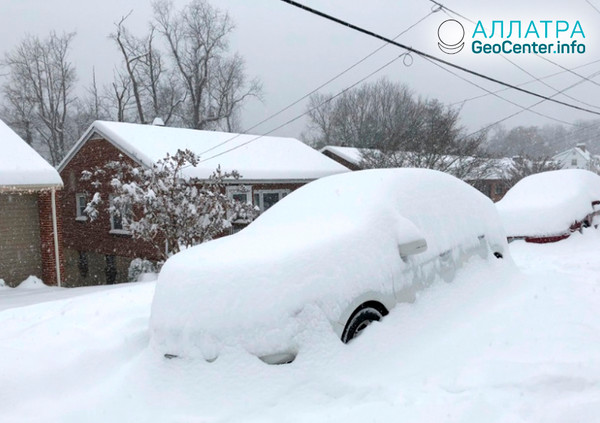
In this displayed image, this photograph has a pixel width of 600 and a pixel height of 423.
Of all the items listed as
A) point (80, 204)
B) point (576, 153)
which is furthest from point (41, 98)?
point (576, 153)

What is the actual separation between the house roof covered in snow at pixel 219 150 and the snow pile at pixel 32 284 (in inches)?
186

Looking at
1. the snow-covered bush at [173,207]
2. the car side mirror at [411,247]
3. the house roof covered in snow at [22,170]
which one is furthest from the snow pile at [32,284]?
the car side mirror at [411,247]

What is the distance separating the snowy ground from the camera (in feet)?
9.86

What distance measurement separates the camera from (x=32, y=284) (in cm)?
1242

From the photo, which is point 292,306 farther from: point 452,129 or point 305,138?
point 305,138

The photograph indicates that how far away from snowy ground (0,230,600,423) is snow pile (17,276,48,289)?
853cm

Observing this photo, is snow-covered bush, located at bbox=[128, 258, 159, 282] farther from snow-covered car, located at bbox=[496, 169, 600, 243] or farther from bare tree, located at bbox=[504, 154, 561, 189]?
bare tree, located at bbox=[504, 154, 561, 189]

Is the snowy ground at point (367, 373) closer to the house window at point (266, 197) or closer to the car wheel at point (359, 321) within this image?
the car wheel at point (359, 321)

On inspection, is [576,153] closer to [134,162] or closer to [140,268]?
[134,162]

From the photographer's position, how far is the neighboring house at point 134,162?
669 inches

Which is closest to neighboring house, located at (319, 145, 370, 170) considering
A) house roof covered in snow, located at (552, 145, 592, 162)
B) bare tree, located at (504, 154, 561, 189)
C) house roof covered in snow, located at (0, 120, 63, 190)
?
bare tree, located at (504, 154, 561, 189)

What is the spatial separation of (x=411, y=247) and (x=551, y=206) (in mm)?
7102

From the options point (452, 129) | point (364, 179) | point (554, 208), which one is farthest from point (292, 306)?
point (452, 129)

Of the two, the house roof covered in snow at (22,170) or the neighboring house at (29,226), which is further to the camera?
the neighboring house at (29,226)
